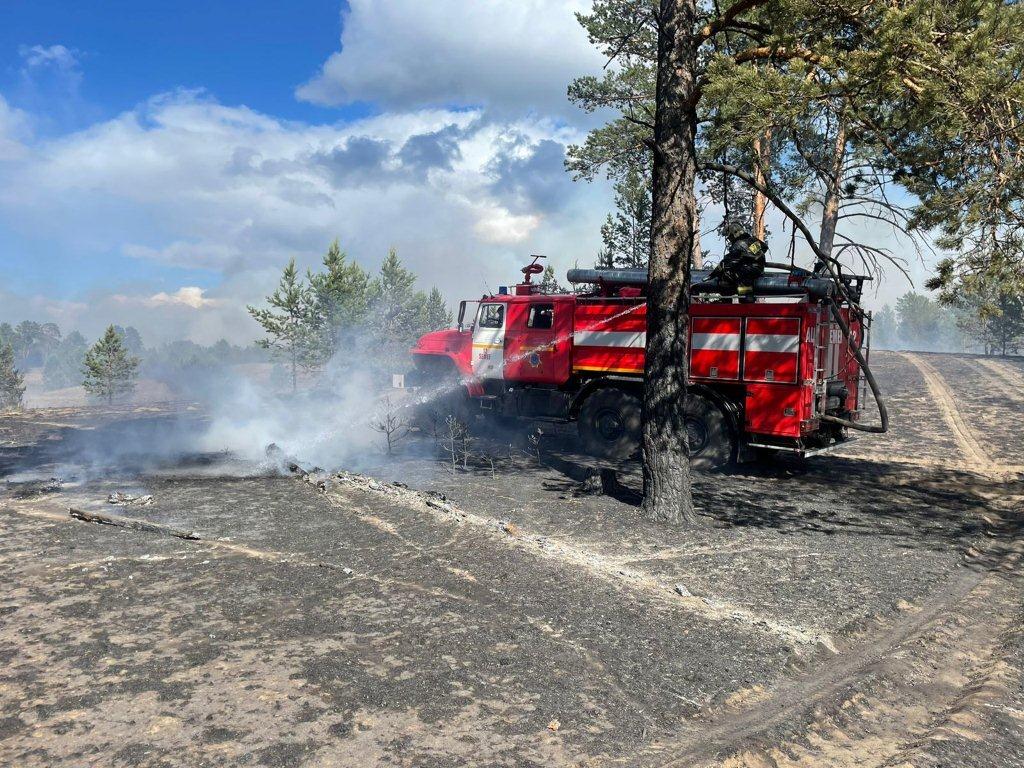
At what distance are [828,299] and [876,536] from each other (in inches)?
173

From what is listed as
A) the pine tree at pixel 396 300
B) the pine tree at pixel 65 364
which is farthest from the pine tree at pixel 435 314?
the pine tree at pixel 65 364

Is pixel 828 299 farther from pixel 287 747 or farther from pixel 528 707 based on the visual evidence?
pixel 287 747

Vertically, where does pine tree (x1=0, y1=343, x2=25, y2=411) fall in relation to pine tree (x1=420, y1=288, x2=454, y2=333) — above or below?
below

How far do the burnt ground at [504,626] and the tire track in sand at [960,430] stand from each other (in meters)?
2.22

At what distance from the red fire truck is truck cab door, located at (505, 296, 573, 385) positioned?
0.08 feet

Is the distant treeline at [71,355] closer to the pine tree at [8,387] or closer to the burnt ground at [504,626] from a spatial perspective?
the pine tree at [8,387]

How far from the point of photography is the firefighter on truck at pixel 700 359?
1144cm

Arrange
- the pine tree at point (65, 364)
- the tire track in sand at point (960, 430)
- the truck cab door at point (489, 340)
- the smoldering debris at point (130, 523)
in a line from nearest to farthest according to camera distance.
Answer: the smoldering debris at point (130, 523) < the tire track in sand at point (960, 430) < the truck cab door at point (489, 340) < the pine tree at point (65, 364)

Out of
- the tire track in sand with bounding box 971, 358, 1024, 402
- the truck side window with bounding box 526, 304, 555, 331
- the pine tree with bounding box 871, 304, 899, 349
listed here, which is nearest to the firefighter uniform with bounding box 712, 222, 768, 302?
the truck side window with bounding box 526, 304, 555, 331

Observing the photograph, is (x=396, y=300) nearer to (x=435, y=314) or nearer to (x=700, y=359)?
(x=435, y=314)

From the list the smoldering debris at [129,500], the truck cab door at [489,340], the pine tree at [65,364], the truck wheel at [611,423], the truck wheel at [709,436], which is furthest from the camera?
the pine tree at [65,364]

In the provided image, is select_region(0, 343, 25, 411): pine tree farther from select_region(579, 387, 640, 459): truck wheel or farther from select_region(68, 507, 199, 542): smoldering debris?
select_region(579, 387, 640, 459): truck wheel

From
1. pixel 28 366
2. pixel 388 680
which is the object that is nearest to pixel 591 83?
pixel 388 680

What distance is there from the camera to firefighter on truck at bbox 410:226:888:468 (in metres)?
11.4
